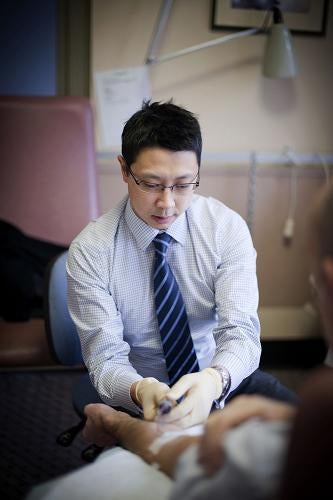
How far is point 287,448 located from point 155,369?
897 mm

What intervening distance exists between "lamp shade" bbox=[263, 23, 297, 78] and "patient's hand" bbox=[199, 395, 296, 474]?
1.87m

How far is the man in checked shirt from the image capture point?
49.6 inches

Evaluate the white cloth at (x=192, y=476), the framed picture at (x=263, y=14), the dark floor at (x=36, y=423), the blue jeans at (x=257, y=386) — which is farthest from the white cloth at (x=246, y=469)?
the framed picture at (x=263, y=14)

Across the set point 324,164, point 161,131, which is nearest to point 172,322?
point 161,131

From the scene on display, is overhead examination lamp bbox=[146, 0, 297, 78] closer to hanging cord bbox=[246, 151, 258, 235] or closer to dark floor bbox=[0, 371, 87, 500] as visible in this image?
hanging cord bbox=[246, 151, 258, 235]

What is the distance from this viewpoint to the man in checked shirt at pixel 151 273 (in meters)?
1.26

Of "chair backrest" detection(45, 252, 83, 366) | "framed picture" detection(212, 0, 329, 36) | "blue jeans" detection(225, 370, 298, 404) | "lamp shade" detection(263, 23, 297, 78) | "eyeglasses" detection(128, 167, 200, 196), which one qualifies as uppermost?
"framed picture" detection(212, 0, 329, 36)

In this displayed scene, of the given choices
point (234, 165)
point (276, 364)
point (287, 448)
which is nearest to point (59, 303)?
point (287, 448)

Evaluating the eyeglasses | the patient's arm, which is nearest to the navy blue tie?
the eyeglasses

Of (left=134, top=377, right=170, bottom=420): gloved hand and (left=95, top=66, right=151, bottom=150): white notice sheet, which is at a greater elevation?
(left=95, top=66, right=151, bottom=150): white notice sheet

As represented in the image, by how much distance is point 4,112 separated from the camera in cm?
205

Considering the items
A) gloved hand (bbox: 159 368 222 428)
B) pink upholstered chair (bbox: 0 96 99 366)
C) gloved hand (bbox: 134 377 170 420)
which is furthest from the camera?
pink upholstered chair (bbox: 0 96 99 366)

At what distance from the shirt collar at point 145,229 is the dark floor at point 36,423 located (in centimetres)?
74

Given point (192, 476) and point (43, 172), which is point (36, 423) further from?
point (192, 476)
